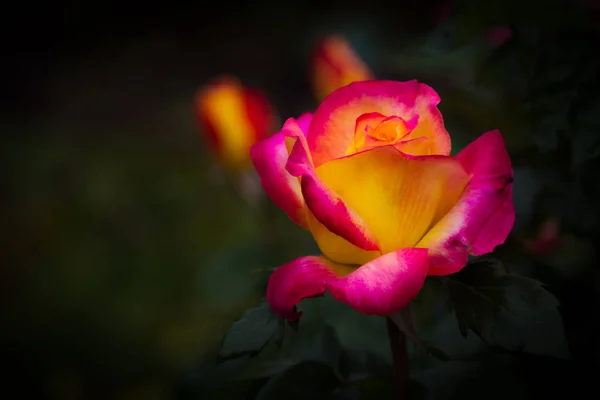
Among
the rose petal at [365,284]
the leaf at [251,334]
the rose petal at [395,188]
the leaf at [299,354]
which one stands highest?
the rose petal at [395,188]

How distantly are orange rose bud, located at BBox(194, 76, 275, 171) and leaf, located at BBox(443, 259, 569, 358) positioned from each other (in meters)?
0.52

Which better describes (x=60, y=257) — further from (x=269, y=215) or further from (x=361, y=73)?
(x=361, y=73)

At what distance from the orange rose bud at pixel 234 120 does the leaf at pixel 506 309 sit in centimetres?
52

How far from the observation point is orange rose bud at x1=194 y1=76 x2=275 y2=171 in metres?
0.75

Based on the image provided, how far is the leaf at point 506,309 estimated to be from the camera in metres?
0.22

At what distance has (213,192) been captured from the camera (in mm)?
1355

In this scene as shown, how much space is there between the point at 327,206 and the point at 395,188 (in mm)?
32

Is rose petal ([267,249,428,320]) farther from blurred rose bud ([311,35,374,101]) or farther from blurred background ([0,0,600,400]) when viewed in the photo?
blurred rose bud ([311,35,374,101])

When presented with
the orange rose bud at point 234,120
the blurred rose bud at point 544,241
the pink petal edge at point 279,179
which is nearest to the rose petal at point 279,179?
the pink petal edge at point 279,179

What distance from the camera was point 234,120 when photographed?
0.75 meters

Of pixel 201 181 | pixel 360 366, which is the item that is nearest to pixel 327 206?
pixel 360 366

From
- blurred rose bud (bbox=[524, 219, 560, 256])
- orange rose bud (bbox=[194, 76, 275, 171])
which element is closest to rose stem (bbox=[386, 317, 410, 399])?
blurred rose bud (bbox=[524, 219, 560, 256])

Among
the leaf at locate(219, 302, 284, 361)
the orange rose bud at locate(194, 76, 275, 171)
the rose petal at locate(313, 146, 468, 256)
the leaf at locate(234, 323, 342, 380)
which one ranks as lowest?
the leaf at locate(234, 323, 342, 380)

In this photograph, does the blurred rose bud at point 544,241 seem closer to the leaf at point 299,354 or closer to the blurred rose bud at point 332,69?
the leaf at point 299,354
